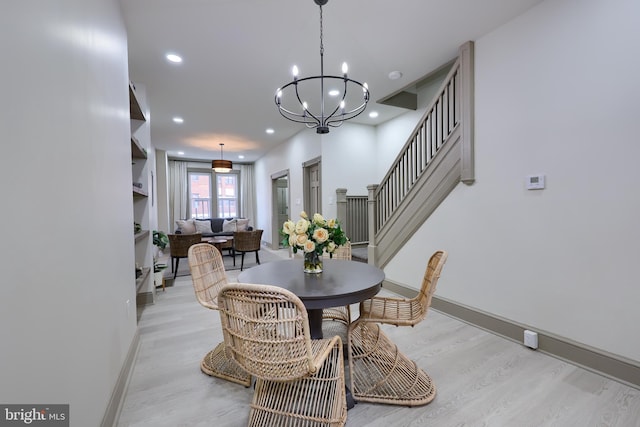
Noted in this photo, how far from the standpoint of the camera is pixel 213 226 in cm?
838

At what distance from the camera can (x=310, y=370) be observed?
117 centimetres

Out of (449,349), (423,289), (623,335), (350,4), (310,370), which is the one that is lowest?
(449,349)

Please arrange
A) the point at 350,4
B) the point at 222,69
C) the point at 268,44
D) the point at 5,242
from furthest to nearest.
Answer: the point at 222,69 → the point at 268,44 → the point at 350,4 → the point at 5,242

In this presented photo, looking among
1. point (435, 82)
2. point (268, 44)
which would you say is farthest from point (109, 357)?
point (435, 82)

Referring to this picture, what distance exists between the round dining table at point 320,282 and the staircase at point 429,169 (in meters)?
1.54

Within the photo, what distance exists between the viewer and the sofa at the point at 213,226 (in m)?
7.37

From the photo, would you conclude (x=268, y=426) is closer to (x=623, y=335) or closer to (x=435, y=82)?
(x=623, y=335)

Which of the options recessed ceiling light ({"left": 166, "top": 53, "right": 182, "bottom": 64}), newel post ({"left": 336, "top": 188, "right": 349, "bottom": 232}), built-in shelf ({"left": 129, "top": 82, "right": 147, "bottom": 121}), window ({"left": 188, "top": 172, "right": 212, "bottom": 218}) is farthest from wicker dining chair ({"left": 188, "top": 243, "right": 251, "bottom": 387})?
window ({"left": 188, "top": 172, "right": 212, "bottom": 218})

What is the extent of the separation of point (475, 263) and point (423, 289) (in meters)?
1.28

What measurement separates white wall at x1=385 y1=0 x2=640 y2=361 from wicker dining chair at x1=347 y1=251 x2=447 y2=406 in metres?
1.12

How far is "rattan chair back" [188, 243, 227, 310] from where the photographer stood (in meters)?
1.97

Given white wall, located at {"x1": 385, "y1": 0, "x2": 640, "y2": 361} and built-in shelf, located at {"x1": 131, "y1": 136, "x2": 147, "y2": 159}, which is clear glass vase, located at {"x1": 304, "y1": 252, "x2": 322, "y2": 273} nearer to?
white wall, located at {"x1": 385, "y1": 0, "x2": 640, "y2": 361}

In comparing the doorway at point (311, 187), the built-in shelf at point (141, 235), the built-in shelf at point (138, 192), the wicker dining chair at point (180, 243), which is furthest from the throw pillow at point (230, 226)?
the built-in shelf at point (138, 192)

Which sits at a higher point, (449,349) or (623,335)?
(623,335)
